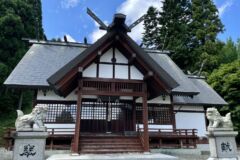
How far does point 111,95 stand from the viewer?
964 cm

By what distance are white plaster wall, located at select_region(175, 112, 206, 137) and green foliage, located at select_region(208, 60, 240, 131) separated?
176 inches

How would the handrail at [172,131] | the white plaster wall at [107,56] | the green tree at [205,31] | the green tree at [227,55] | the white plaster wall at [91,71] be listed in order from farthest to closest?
the green tree at [227,55] < the green tree at [205,31] < the handrail at [172,131] < the white plaster wall at [107,56] < the white plaster wall at [91,71]

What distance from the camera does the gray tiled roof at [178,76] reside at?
42.3 ft

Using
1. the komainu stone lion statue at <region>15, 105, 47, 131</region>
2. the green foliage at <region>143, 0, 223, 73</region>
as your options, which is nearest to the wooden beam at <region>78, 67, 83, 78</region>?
the komainu stone lion statue at <region>15, 105, 47, 131</region>

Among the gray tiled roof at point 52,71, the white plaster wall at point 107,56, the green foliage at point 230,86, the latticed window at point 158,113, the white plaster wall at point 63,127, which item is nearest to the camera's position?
the white plaster wall at point 107,56

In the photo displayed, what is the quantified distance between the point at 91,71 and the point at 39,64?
505 cm

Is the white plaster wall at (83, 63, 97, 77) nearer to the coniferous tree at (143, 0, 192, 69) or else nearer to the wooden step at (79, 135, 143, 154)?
the wooden step at (79, 135, 143, 154)

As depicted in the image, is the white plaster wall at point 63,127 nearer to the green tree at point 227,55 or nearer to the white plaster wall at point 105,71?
the white plaster wall at point 105,71

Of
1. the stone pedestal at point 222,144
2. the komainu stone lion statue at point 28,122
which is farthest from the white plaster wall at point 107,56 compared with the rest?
the stone pedestal at point 222,144

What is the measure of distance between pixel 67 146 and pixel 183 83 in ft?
26.6

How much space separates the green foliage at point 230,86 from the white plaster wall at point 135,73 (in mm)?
10959

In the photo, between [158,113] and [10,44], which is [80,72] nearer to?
[158,113]

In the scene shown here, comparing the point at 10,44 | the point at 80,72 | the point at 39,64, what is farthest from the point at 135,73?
the point at 10,44

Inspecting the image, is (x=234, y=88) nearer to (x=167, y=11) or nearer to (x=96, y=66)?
(x=96, y=66)
